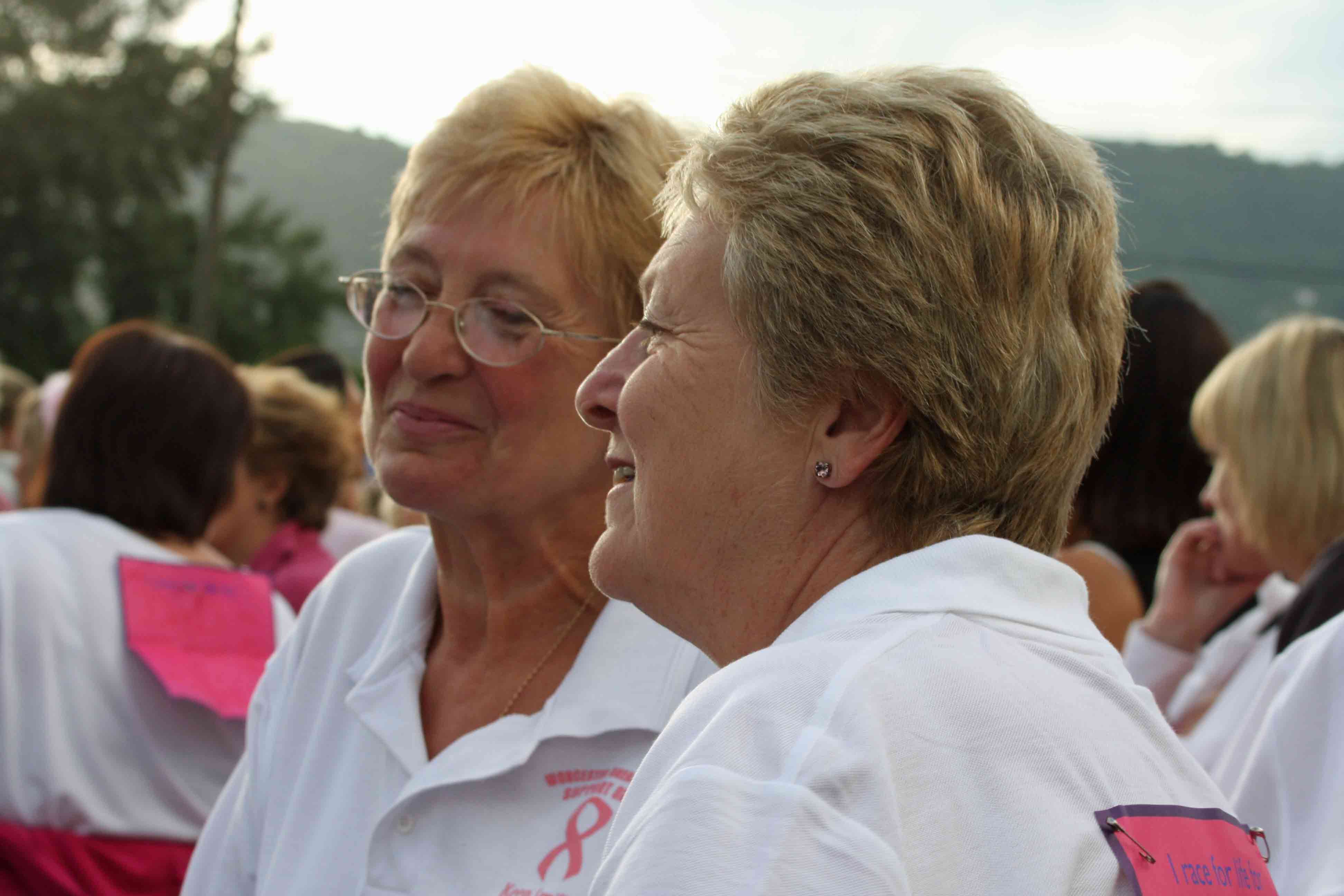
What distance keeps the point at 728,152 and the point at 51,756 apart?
227 centimetres

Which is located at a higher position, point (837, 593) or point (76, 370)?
point (837, 593)

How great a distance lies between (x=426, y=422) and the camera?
7.09ft

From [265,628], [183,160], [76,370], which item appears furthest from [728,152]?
[183,160]

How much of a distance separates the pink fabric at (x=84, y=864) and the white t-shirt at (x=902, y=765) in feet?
6.87

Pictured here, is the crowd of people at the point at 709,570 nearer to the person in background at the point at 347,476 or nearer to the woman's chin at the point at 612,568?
the woman's chin at the point at 612,568

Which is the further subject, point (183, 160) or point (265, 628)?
point (183, 160)

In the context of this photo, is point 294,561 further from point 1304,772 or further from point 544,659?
point 1304,772

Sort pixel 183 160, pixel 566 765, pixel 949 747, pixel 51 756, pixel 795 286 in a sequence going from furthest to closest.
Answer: pixel 183 160 → pixel 51 756 → pixel 566 765 → pixel 795 286 → pixel 949 747

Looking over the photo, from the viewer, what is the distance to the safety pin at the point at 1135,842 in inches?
40.8

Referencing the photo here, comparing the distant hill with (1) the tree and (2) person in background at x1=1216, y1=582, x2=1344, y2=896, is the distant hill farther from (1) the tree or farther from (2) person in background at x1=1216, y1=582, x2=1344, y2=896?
(1) the tree

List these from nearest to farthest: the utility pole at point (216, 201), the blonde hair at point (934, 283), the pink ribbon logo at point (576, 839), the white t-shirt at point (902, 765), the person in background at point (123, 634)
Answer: the white t-shirt at point (902, 765), the blonde hair at point (934, 283), the pink ribbon logo at point (576, 839), the person in background at point (123, 634), the utility pole at point (216, 201)

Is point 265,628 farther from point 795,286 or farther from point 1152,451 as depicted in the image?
point 1152,451

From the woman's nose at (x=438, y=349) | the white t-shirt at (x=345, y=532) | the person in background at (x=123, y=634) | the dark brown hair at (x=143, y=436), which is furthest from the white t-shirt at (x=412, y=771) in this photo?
the white t-shirt at (x=345, y=532)

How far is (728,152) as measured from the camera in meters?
1.40
